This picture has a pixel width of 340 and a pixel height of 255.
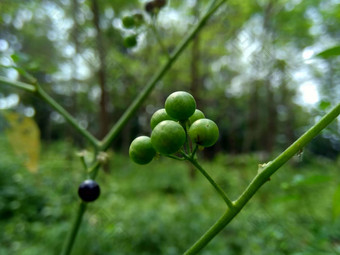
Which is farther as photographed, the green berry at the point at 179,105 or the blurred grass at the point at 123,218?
the blurred grass at the point at 123,218

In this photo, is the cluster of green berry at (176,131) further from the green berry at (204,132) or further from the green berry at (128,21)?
the green berry at (128,21)

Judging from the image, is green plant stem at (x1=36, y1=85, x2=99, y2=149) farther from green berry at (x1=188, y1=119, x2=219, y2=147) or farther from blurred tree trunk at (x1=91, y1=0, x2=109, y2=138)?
blurred tree trunk at (x1=91, y1=0, x2=109, y2=138)

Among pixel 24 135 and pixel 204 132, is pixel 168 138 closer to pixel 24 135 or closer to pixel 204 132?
pixel 204 132

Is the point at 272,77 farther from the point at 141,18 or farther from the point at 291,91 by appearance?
the point at 141,18

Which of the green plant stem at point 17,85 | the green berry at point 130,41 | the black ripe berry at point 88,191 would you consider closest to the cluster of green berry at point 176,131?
the black ripe berry at point 88,191

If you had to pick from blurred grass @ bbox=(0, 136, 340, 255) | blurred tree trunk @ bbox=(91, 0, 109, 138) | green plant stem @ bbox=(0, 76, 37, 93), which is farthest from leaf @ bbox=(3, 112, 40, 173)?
blurred tree trunk @ bbox=(91, 0, 109, 138)

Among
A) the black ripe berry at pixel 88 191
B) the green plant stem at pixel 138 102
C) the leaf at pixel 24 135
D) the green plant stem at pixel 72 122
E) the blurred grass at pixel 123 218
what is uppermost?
the green plant stem at pixel 138 102
